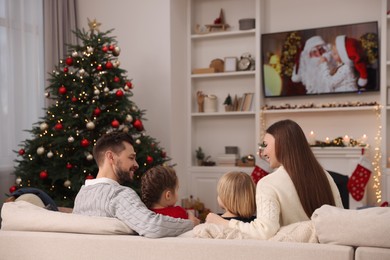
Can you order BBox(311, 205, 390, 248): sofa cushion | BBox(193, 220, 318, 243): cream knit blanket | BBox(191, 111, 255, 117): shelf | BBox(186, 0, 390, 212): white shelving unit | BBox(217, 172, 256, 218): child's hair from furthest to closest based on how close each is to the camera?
BBox(191, 111, 255, 117): shelf
BBox(186, 0, 390, 212): white shelving unit
BBox(217, 172, 256, 218): child's hair
BBox(193, 220, 318, 243): cream knit blanket
BBox(311, 205, 390, 248): sofa cushion

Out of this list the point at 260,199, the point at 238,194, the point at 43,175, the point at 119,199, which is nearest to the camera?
the point at 260,199

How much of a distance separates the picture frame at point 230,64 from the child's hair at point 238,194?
4278 mm

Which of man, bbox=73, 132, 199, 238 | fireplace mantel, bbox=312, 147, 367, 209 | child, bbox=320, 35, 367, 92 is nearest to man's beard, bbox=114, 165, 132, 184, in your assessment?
man, bbox=73, 132, 199, 238

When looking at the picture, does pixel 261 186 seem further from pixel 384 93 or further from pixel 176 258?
pixel 384 93

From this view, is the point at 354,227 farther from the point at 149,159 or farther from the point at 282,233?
the point at 149,159

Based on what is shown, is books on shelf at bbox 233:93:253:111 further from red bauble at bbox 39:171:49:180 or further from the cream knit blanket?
the cream knit blanket

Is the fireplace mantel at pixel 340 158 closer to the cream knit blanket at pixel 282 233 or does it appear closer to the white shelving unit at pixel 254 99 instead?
the white shelving unit at pixel 254 99

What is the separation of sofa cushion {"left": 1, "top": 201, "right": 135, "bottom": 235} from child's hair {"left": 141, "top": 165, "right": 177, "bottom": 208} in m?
0.60

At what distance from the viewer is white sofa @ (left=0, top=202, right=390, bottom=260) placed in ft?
5.90

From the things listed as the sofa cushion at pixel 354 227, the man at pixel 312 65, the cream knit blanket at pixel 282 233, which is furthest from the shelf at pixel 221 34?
the sofa cushion at pixel 354 227

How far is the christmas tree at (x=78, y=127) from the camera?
16.4ft

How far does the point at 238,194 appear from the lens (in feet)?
8.01

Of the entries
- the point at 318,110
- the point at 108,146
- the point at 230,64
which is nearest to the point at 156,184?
the point at 108,146

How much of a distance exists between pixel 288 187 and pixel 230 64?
4.53 m
